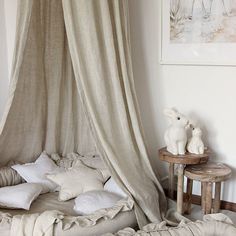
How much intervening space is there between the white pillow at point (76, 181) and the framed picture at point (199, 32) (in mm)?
1155

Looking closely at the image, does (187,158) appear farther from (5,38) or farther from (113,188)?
(5,38)

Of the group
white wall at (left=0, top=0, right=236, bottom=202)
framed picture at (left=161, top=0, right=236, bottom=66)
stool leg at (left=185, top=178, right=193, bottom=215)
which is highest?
framed picture at (left=161, top=0, right=236, bottom=66)

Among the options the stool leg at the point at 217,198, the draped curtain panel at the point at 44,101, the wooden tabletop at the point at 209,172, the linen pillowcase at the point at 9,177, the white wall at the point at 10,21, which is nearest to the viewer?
the wooden tabletop at the point at 209,172

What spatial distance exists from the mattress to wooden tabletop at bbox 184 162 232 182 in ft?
1.80

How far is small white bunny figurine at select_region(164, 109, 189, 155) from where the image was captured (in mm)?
3066

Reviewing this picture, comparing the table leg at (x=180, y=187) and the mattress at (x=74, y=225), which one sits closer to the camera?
the mattress at (x=74, y=225)

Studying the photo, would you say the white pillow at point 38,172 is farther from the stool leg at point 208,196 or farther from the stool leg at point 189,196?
the stool leg at point 208,196

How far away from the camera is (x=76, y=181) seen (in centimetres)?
317

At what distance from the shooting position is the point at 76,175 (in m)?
3.22

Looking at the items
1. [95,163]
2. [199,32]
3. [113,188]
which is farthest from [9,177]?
[199,32]

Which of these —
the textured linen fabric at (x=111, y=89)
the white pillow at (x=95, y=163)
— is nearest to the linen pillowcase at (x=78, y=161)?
the white pillow at (x=95, y=163)

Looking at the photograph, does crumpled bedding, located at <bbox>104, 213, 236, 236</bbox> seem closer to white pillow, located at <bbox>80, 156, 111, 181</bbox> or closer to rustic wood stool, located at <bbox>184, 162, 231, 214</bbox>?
rustic wood stool, located at <bbox>184, 162, 231, 214</bbox>

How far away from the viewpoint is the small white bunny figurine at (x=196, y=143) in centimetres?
309

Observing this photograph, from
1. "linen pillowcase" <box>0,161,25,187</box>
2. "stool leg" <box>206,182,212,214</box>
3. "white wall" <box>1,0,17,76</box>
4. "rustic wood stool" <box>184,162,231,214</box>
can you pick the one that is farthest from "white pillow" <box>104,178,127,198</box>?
"white wall" <box>1,0,17,76</box>
